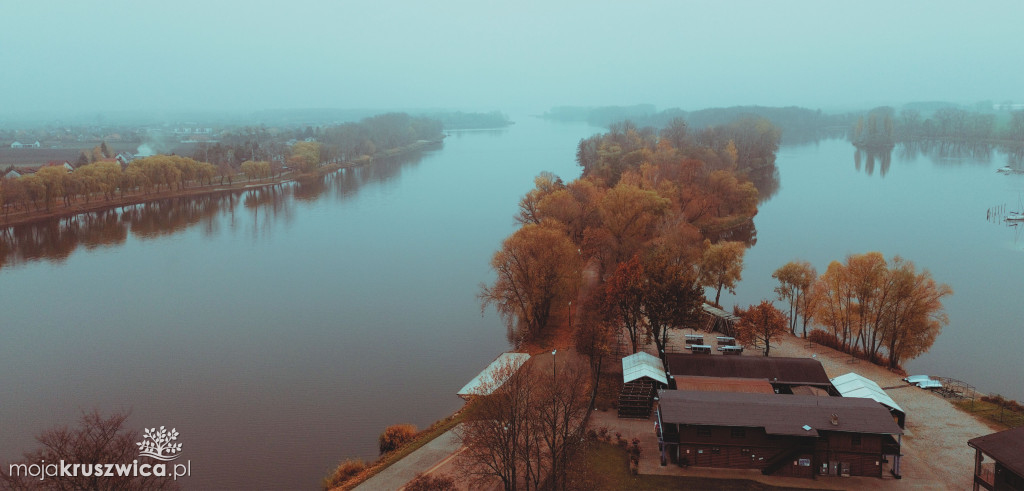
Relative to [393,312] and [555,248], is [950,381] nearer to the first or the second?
[555,248]

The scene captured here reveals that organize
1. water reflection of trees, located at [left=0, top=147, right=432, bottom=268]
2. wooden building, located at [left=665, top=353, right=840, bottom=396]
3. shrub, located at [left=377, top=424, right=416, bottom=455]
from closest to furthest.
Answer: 1. shrub, located at [left=377, top=424, right=416, bottom=455]
2. wooden building, located at [left=665, top=353, right=840, bottom=396]
3. water reflection of trees, located at [left=0, top=147, right=432, bottom=268]

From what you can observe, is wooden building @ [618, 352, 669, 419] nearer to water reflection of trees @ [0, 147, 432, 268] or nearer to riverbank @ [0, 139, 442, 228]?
water reflection of trees @ [0, 147, 432, 268]

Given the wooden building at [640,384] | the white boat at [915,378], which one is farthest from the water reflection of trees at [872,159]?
the wooden building at [640,384]

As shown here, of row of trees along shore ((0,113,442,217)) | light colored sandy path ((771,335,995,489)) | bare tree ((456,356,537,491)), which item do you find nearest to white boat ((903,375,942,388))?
light colored sandy path ((771,335,995,489))

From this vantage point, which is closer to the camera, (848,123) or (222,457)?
(222,457)

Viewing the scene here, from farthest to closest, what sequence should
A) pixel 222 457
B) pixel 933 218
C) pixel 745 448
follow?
pixel 933 218 → pixel 222 457 → pixel 745 448

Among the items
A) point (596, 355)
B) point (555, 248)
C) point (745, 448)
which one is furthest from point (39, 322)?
point (745, 448)
